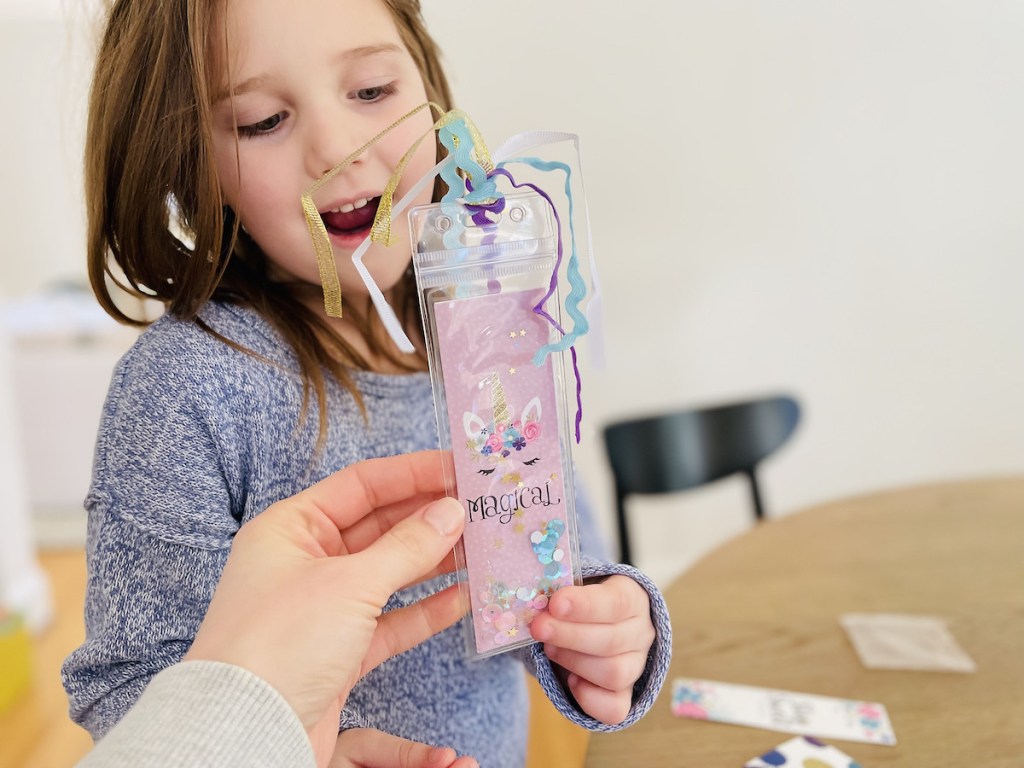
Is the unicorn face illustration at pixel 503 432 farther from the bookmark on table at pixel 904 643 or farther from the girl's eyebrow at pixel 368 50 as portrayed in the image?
the bookmark on table at pixel 904 643

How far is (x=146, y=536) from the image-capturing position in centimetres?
57

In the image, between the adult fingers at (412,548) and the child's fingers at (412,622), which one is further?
the child's fingers at (412,622)

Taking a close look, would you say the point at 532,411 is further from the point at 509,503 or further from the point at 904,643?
the point at 904,643

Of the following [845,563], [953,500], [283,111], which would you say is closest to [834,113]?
[953,500]

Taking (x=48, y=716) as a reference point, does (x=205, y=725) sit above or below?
above

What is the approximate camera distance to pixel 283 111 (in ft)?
1.96

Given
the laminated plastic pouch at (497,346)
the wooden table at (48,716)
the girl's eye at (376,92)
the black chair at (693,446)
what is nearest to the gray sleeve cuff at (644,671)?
the laminated plastic pouch at (497,346)

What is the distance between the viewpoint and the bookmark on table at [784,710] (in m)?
0.69

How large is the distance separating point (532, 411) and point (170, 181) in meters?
0.35

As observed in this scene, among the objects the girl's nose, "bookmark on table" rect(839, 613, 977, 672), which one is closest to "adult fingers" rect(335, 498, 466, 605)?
the girl's nose

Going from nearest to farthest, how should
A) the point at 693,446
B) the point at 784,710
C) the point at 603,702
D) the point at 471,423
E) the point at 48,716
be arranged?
the point at 471,423, the point at 603,702, the point at 784,710, the point at 693,446, the point at 48,716

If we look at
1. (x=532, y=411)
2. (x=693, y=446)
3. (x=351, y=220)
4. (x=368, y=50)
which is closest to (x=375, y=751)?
(x=532, y=411)

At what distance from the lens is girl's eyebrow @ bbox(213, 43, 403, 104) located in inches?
23.0

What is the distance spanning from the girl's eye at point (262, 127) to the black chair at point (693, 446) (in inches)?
31.5
